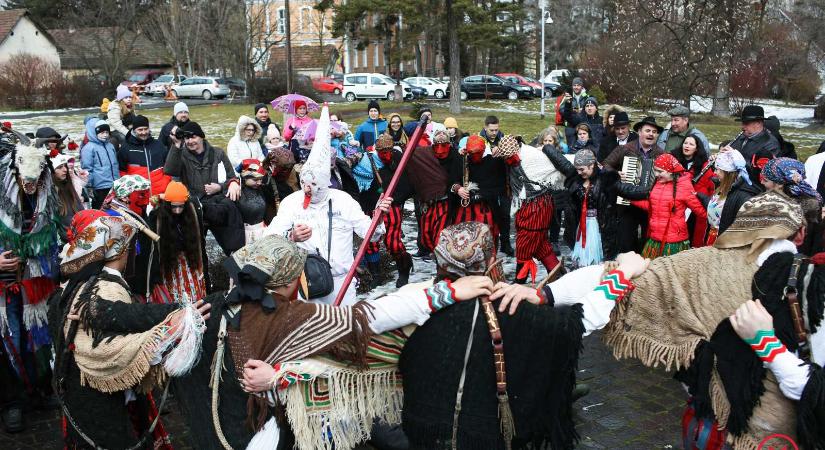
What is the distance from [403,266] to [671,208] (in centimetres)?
298

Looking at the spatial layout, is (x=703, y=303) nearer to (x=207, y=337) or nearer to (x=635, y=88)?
(x=207, y=337)

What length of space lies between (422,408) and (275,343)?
0.67m

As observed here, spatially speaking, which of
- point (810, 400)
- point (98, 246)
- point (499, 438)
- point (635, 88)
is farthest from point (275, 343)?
point (635, 88)

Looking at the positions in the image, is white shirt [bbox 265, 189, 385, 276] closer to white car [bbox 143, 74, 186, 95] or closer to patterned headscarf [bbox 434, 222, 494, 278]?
patterned headscarf [bbox 434, 222, 494, 278]

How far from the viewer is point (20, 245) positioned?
501 cm

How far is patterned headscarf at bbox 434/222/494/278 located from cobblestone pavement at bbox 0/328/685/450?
7.46ft

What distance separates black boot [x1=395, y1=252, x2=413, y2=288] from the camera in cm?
822

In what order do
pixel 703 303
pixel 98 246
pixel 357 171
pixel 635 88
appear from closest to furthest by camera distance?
1. pixel 703 303
2. pixel 98 246
3. pixel 357 171
4. pixel 635 88

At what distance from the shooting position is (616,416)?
17.0 feet

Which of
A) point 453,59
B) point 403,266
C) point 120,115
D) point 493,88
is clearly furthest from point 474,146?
point 493,88

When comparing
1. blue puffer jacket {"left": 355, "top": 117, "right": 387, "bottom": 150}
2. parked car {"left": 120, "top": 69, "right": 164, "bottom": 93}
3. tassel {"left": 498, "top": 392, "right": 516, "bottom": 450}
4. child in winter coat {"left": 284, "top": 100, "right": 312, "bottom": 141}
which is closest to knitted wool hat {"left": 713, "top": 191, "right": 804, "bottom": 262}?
tassel {"left": 498, "top": 392, "right": 516, "bottom": 450}

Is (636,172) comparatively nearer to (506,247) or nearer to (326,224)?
(506,247)

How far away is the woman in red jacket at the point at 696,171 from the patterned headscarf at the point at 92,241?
18.7ft

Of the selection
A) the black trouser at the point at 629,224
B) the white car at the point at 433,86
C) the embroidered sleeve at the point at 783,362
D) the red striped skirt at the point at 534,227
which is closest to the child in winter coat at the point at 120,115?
the red striped skirt at the point at 534,227
